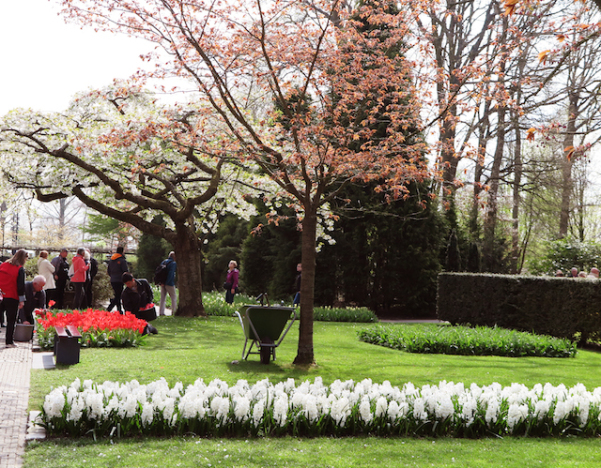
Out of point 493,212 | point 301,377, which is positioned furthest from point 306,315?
point 493,212

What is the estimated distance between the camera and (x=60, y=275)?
16.2m

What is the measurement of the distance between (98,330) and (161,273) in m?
6.36

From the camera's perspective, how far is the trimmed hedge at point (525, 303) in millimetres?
13062

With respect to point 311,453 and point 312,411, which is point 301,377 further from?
point 311,453

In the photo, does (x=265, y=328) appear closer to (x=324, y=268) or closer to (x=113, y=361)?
(x=113, y=361)

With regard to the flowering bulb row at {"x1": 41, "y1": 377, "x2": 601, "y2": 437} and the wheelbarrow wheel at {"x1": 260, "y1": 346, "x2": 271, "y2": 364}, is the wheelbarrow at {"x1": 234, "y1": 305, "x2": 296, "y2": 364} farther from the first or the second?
the flowering bulb row at {"x1": 41, "y1": 377, "x2": 601, "y2": 437}

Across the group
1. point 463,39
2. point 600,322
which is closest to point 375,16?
point 600,322

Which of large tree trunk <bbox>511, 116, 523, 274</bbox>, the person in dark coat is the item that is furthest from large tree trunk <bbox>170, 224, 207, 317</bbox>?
large tree trunk <bbox>511, 116, 523, 274</bbox>

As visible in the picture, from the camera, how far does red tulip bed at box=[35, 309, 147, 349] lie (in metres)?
9.75

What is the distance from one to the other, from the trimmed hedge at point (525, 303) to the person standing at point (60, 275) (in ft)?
34.4

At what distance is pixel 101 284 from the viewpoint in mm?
18078

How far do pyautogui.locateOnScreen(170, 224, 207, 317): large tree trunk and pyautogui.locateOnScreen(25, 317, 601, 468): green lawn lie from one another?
0.93 metres

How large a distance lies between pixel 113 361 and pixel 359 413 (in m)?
4.37

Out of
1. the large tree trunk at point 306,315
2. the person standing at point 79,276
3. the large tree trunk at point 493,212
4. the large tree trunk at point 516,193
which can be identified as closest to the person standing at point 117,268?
the person standing at point 79,276
